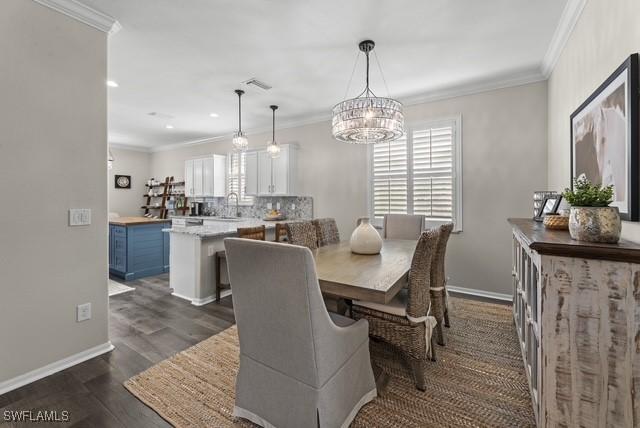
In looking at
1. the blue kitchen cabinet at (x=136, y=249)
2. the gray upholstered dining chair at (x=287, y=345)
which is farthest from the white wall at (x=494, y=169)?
the blue kitchen cabinet at (x=136, y=249)

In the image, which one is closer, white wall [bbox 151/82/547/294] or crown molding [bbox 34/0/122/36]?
crown molding [bbox 34/0/122/36]

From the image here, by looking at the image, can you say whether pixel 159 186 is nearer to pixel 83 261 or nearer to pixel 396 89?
pixel 83 261

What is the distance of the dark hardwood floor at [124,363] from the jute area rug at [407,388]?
0.10 meters

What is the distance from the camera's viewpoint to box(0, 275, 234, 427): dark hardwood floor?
1.65 meters

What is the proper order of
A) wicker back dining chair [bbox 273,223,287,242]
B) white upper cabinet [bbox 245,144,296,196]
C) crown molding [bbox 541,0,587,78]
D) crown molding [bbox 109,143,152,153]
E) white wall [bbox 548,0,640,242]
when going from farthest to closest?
crown molding [bbox 109,143,152,153] < white upper cabinet [bbox 245,144,296,196] < wicker back dining chair [bbox 273,223,287,242] < crown molding [bbox 541,0,587,78] < white wall [bbox 548,0,640,242]

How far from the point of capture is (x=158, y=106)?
14.3ft

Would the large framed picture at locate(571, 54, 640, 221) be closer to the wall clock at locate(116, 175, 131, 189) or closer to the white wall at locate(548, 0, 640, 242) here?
the white wall at locate(548, 0, 640, 242)

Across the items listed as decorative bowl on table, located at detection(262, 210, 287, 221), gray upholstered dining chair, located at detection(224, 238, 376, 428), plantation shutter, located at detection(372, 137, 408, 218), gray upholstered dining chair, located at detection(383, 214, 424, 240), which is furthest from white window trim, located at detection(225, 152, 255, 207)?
gray upholstered dining chair, located at detection(224, 238, 376, 428)

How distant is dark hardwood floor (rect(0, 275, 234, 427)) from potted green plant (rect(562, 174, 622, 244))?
230 cm

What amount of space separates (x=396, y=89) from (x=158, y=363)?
3.85 meters

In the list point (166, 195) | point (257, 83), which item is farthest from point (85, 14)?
point (166, 195)

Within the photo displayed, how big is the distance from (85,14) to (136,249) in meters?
3.29

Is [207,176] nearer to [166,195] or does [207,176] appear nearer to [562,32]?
[166,195]

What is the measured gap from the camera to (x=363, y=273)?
1.83 m
